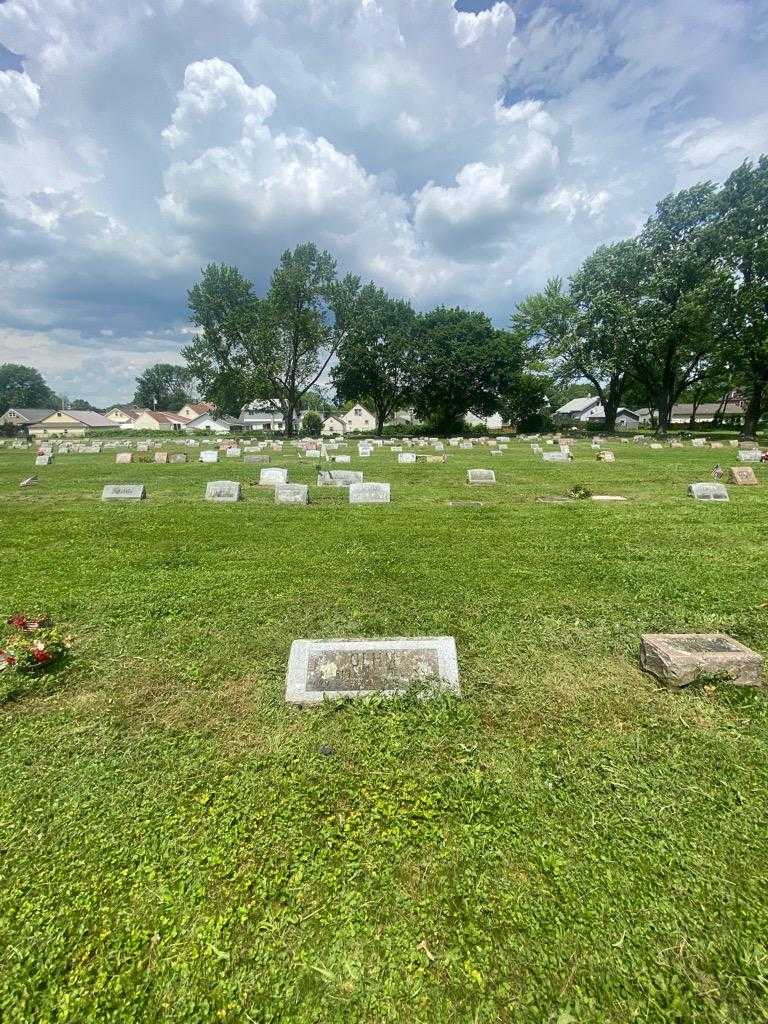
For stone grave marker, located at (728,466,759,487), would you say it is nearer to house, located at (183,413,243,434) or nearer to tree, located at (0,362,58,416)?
house, located at (183,413,243,434)

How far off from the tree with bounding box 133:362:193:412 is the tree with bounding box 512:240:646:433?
101 m

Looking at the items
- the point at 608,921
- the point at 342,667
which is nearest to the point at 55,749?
the point at 342,667

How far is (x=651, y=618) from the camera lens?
4969 millimetres

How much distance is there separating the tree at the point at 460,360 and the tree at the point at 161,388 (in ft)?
282

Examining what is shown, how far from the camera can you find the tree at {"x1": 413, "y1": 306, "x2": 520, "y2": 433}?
52219 millimetres

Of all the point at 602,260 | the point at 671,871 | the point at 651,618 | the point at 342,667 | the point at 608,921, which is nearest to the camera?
the point at 608,921

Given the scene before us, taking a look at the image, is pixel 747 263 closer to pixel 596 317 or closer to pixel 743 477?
pixel 596 317

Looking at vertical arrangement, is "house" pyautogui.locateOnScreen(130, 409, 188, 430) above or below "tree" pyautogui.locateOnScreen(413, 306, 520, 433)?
below

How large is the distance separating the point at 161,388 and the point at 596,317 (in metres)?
114

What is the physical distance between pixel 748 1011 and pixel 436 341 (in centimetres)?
5544

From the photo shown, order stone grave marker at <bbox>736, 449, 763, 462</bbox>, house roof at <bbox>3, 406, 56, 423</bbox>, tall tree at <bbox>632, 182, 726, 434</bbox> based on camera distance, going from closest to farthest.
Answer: stone grave marker at <bbox>736, 449, 763, 462</bbox>
tall tree at <bbox>632, 182, 726, 434</bbox>
house roof at <bbox>3, 406, 56, 423</bbox>

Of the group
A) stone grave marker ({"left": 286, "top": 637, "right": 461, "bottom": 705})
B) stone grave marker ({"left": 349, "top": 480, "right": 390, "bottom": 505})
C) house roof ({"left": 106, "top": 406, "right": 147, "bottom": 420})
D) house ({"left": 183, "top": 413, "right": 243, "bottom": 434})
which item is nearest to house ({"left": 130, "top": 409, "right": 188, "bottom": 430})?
house roof ({"left": 106, "top": 406, "right": 147, "bottom": 420})

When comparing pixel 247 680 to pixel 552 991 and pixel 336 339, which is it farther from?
pixel 336 339

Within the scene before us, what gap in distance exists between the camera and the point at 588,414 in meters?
83.9
